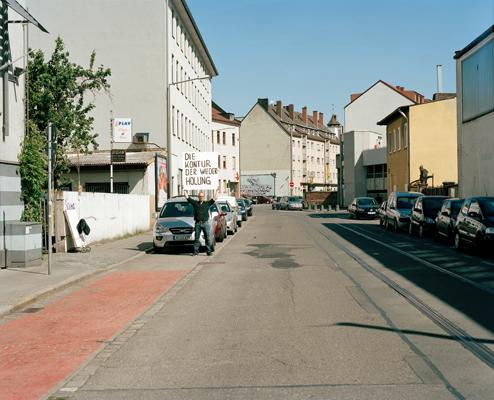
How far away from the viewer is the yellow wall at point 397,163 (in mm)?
50469

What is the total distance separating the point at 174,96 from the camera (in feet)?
142

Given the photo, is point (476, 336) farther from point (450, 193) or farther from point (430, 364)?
point (450, 193)

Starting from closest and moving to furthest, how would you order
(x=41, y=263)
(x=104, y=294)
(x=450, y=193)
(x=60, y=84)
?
(x=104, y=294)
(x=41, y=263)
(x=60, y=84)
(x=450, y=193)

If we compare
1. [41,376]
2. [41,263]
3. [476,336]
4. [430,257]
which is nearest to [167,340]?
[41,376]

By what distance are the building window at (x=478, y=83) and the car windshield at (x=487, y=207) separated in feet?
41.1

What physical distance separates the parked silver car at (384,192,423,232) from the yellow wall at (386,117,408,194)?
1815 cm

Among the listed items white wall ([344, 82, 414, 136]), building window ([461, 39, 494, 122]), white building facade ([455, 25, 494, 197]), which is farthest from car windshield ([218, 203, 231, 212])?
white wall ([344, 82, 414, 136])

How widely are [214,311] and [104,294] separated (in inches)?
119

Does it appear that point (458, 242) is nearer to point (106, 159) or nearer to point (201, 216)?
point (201, 216)

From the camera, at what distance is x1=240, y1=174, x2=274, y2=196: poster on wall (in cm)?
10281

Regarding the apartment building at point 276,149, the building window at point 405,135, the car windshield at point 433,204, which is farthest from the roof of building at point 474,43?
the apartment building at point 276,149

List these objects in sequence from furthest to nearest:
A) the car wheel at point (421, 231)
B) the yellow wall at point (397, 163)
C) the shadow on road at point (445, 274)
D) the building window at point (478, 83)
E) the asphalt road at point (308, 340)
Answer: the yellow wall at point (397, 163), the building window at point (478, 83), the car wheel at point (421, 231), the shadow on road at point (445, 274), the asphalt road at point (308, 340)

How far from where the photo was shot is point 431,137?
1906 inches

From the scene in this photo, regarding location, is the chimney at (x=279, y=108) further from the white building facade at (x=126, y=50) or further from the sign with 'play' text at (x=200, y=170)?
the sign with 'play' text at (x=200, y=170)
